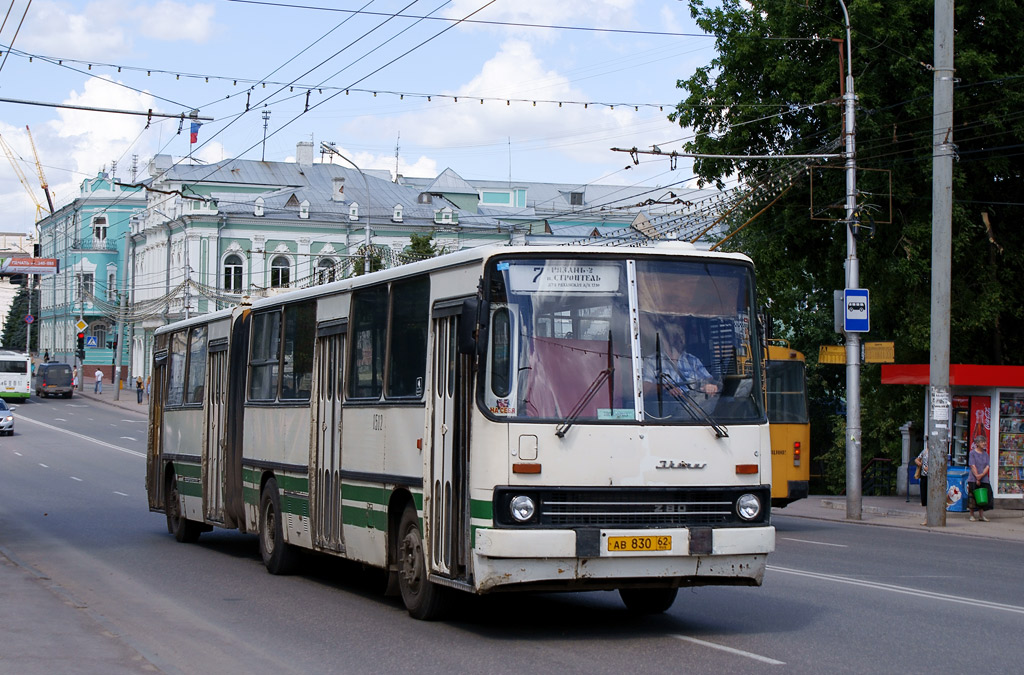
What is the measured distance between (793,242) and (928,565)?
17.6m

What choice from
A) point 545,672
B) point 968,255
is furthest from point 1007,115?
point 545,672

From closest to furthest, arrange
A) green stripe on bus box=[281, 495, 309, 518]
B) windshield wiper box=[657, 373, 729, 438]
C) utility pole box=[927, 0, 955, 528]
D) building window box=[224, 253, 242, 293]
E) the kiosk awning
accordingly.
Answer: windshield wiper box=[657, 373, 729, 438] < green stripe on bus box=[281, 495, 309, 518] < utility pole box=[927, 0, 955, 528] < the kiosk awning < building window box=[224, 253, 242, 293]

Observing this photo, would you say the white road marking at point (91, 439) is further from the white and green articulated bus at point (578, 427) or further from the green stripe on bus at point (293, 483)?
the white and green articulated bus at point (578, 427)

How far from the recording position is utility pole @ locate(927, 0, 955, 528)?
2467cm

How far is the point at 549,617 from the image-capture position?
11836mm

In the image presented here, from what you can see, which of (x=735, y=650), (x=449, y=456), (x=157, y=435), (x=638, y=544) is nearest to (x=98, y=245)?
(x=157, y=435)

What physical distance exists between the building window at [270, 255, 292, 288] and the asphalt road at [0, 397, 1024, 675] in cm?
6189

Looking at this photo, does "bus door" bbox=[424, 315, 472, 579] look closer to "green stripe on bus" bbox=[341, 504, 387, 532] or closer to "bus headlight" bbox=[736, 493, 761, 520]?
"green stripe on bus" bbox=[341, 504, 387, 532]

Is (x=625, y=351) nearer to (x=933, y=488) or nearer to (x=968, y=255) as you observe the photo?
(x=933, y=488)

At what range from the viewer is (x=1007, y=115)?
29.8m

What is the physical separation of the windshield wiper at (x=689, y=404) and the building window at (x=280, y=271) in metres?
72.5

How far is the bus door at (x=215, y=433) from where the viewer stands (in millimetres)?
17953

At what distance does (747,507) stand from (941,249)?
617 inches

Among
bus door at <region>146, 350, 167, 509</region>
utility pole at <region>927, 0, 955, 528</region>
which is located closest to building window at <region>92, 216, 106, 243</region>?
bus door at <region>146, 350, 167, 509</region>
